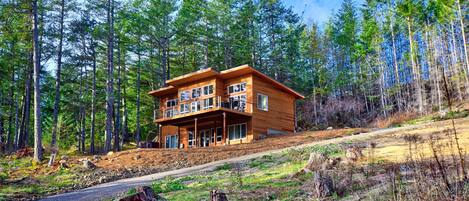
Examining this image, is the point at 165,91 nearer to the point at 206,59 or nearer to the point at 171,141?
the point at 171,141

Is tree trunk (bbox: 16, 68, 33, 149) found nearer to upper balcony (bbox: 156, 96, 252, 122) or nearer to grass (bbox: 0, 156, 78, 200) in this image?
grass (bbox: 0, 156, 78, 200)

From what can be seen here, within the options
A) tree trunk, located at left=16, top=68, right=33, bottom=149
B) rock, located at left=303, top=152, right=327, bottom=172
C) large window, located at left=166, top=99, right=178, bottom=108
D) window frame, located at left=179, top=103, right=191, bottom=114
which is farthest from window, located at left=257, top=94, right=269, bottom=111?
rock, located at left=303, top=152, right=327, bottom=172

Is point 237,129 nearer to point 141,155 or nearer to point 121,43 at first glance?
point 141,155

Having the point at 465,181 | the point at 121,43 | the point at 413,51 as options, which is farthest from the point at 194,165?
the point at 413,51

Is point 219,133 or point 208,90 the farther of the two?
point 219,133

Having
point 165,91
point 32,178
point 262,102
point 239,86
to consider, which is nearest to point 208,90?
point 239,86

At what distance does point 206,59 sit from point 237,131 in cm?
1190

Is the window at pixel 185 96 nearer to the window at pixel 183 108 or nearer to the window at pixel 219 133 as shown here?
the window at pixel 183 108

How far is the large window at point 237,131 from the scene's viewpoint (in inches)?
1180

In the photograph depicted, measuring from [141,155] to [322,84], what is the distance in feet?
105

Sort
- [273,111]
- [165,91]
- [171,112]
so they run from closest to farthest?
[273,111] → [171,112] → [165,91]

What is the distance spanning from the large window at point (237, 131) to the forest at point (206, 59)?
8.71 m

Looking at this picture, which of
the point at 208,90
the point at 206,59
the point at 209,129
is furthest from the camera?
the point at 206,59

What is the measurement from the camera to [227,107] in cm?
3023
